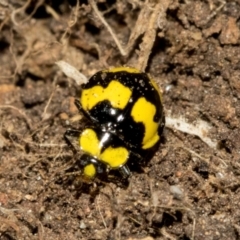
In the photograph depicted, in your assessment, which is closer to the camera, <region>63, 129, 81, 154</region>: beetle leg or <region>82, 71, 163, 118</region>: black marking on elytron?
<region>82, 71, 163, 118</region>: black marking on elytron

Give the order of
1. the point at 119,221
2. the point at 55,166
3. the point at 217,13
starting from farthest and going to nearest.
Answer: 1. the point at 217,13
2. the point at 55,166
3. the point at 119,221

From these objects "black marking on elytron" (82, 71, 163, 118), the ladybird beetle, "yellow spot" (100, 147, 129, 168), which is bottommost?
"yellow spot" (100, 147, 129, 168)

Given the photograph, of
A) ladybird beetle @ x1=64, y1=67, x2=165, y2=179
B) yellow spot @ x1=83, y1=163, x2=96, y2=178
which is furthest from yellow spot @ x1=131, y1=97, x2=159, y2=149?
yellow spot @ x1=83, y1=163, x2=96, y2=178

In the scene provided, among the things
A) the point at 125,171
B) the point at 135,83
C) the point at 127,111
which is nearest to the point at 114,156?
the point at 125,171

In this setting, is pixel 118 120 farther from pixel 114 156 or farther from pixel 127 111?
pixel 114 156

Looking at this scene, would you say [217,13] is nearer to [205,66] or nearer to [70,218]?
[205,66]

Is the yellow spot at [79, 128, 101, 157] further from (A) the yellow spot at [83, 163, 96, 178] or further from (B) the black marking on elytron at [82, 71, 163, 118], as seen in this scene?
(B) the black marking on elytron at [82, 71, 163, 118]

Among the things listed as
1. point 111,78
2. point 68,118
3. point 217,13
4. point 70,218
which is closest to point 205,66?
point 217,13

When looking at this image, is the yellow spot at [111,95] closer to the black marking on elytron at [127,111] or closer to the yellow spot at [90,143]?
the black marking on elytron at [127,111]
